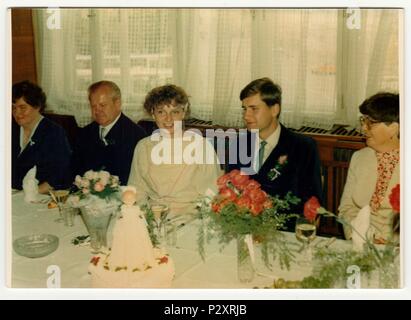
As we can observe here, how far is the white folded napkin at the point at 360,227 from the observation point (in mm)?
1526

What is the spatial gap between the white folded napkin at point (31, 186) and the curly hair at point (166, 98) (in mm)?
374

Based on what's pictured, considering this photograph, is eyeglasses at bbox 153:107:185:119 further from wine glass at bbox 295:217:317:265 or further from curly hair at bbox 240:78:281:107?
wine glass at bbox 295:217:317:265

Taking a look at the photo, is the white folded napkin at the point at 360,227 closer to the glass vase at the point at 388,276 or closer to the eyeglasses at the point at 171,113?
the glass vase at the point at 388,276

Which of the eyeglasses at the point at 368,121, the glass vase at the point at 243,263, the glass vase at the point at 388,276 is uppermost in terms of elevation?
the eyeglasses at the point at 368,121

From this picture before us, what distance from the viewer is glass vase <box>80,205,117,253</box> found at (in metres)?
1.53

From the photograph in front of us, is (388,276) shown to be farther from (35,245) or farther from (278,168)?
(35,245)

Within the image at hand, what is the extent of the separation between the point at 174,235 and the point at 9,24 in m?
0.72

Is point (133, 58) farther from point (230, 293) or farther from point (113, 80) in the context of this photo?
point (230, 293)

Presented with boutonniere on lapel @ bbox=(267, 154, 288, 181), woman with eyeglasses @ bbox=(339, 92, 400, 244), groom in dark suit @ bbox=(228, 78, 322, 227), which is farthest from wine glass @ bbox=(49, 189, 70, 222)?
woman with eyeglasses @ bbox=(339, 92, 400, 244)

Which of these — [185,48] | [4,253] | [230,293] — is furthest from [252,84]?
[4,253]

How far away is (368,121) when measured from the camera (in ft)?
5.12

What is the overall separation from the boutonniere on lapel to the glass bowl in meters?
0.61

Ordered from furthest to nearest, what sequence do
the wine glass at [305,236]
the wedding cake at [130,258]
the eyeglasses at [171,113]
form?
the eyeglasses at [171,113] → the wine glass at [305,236] → the wedding cake at [130,258]

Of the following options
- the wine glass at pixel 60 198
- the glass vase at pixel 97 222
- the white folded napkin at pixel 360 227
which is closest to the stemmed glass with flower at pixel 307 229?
the white folded napkin at pixel 360 227
